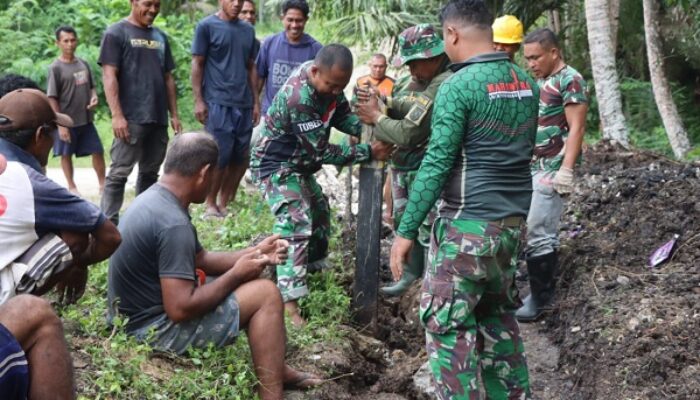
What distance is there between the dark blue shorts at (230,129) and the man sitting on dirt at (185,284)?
4013 mm

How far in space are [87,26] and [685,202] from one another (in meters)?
12.7

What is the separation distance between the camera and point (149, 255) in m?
4.45

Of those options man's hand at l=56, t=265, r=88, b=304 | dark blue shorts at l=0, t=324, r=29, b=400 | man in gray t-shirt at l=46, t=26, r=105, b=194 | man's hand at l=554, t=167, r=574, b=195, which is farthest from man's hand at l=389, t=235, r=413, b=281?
man in gray t-shirt at l=46, t=26, r=105, b=194

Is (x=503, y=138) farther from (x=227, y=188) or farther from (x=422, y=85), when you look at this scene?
(x=227, y=188)

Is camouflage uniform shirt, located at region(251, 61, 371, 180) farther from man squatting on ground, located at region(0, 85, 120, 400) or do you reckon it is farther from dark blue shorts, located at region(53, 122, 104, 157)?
dark blue shorts, located at region(53, 122, 104, 157)

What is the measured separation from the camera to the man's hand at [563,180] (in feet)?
20.5

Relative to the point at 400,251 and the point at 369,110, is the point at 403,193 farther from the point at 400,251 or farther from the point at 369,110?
the point at 400,251

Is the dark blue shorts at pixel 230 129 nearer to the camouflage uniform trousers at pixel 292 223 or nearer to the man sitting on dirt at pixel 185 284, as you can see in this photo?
the camouflage uniform trousers at pixel 292 223

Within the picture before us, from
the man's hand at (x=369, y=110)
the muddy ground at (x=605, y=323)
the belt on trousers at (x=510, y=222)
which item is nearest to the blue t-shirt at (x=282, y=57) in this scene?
the muddy ground at (x=605, y=323)

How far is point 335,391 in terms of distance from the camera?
5109 mm

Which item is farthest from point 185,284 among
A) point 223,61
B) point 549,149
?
point 223,61

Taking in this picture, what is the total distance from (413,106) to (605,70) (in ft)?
18.0

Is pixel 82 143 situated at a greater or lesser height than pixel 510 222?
lesser

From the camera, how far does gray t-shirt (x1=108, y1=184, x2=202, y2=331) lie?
14.4 feet
